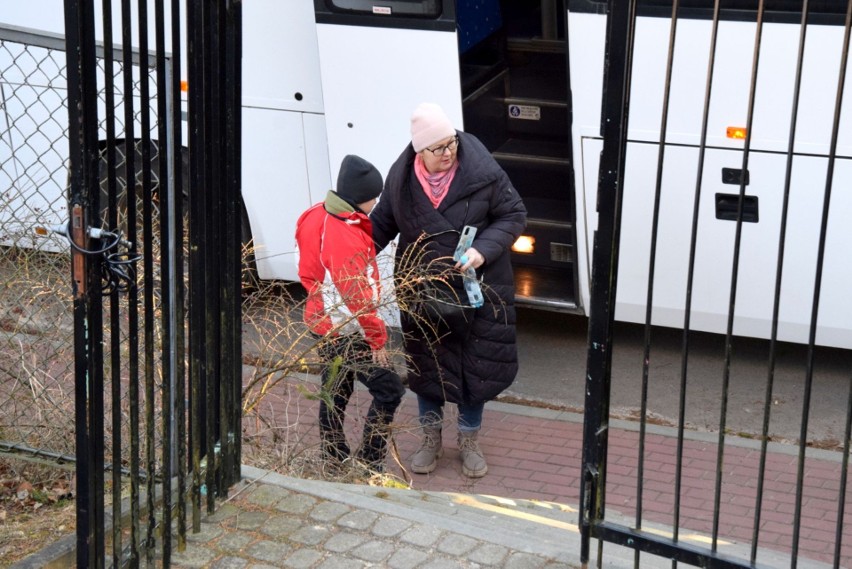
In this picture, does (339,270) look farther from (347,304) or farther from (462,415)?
(462,415)

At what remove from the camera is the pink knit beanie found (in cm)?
491

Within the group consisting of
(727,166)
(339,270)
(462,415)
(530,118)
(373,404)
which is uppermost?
(530,118)

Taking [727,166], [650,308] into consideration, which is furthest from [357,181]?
[727,166]

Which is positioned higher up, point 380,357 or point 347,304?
point 347,304

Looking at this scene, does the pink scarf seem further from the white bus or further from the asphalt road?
the asphalt road

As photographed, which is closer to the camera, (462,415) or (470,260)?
(470,260)

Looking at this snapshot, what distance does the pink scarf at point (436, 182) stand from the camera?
16.9ft

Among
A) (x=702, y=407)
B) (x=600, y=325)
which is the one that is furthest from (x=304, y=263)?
(x=702, y=407)

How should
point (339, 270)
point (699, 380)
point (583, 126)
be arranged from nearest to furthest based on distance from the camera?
point (339, 270) → point (583, 126) → point (699, 380)

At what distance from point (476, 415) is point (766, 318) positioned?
1.90 metres

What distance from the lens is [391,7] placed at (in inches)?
255

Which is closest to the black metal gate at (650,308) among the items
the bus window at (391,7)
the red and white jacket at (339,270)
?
the red and white jacket at (339,270)

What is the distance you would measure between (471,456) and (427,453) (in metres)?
0.22

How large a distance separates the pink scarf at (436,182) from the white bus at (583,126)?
859 mm
